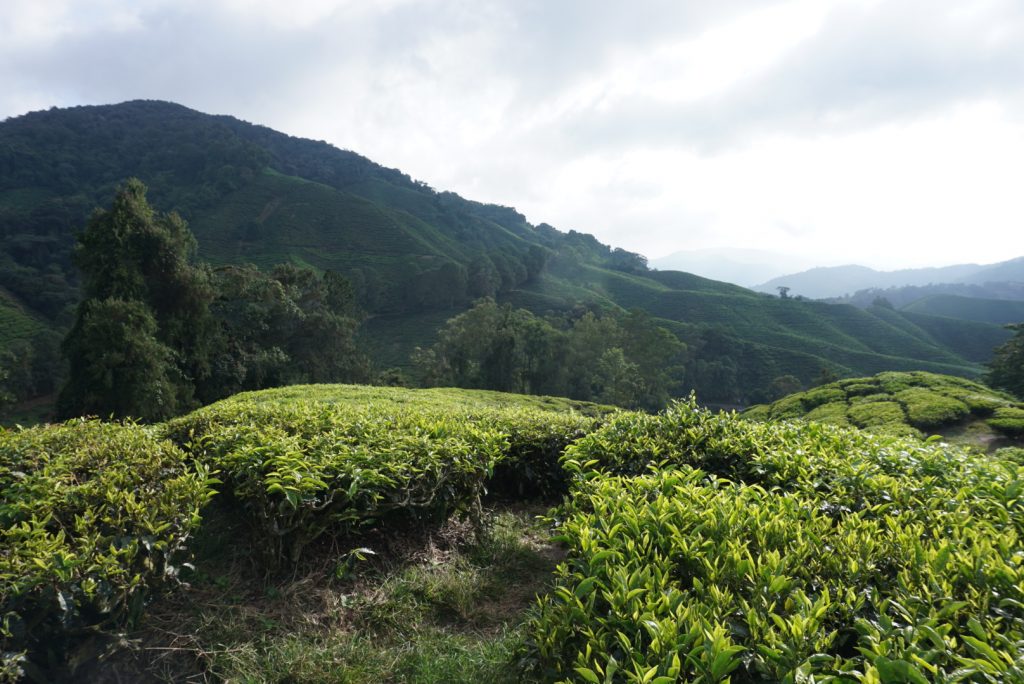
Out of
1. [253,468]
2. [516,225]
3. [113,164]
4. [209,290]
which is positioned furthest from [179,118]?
[253,468]

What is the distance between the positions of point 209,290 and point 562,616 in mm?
23126

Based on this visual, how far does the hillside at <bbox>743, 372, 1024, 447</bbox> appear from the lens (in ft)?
28.9

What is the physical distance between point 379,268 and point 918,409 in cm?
6166

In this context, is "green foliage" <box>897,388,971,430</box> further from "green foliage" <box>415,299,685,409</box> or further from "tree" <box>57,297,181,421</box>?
"green foliage" <box>415,299,685,409</box>

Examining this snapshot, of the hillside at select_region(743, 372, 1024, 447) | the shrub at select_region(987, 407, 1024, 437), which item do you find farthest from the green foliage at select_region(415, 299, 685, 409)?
the shrub at select_region(987, 407, 1024, 437)

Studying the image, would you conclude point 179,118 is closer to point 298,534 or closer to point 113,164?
point 113,164

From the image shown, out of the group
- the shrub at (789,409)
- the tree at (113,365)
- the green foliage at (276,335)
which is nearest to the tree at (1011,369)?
the shrub at (789,409)

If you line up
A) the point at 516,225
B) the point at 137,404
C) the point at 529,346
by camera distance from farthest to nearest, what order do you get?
the point at 516,225, the point at 529,346, the point at 137,404

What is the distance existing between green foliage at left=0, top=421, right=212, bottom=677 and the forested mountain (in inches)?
1545

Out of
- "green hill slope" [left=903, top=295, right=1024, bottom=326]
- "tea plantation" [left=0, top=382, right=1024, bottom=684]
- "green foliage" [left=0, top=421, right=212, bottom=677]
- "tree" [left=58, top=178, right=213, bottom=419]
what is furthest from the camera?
"green hill slope" [left=903, top=295, right=1024, bottom=326]

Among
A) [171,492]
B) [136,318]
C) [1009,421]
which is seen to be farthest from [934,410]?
[136,318]

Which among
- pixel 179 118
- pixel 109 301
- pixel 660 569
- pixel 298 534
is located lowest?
pixel 298 534

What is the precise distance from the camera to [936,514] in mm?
2699

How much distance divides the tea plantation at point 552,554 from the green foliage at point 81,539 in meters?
0.01
